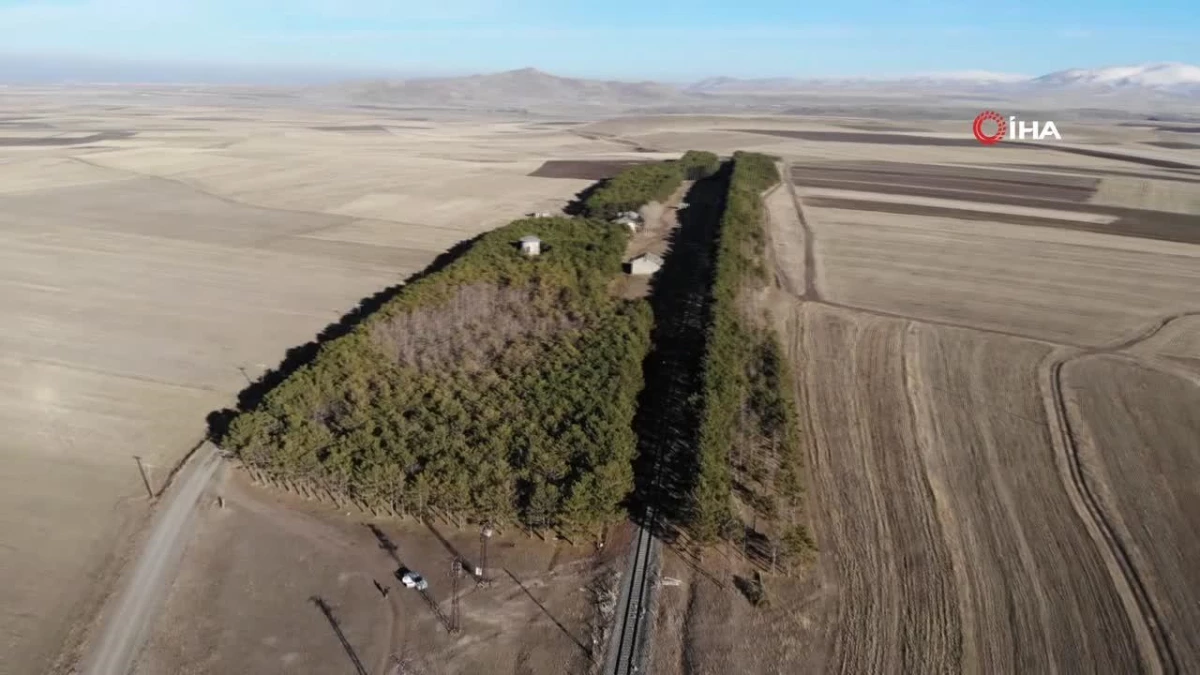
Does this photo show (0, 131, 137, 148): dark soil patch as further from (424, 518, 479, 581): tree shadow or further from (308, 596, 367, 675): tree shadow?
(308, 596, 367, 675): tree shadow

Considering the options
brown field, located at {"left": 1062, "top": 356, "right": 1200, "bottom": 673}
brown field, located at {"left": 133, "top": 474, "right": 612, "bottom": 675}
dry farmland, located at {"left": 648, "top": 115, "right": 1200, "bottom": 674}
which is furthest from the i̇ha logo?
brown field, located at {"left": 133, "top": 474, "right": 612, "bottom": 675}

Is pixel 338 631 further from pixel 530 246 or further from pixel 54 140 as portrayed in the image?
pixel 54 140

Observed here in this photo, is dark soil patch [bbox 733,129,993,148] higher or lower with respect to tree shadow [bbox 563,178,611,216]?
higher

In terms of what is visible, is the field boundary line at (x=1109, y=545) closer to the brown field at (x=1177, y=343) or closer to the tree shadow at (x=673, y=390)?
the brown field at (x=1177, y=343)

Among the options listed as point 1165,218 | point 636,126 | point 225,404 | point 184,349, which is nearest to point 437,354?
point 225,404

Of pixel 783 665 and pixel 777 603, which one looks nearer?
pixel 783 665

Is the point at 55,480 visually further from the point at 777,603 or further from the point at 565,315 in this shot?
the point at 777,603
